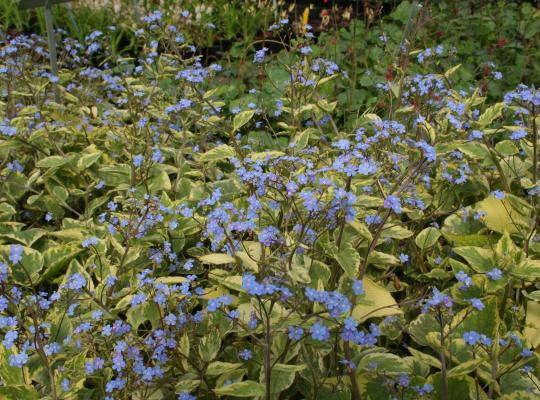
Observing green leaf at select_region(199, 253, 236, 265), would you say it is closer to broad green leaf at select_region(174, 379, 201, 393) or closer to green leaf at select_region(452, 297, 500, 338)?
broad green leaf at select_region(174, 379, 201, 393)

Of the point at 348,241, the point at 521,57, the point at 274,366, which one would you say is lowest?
the point at 521,57

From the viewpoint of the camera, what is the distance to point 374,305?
72.4 inches

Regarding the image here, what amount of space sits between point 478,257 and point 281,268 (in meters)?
0.88

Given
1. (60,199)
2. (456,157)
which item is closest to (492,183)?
(456,157)

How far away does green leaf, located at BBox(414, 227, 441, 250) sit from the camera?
2273mm

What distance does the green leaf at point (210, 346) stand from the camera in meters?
1.75

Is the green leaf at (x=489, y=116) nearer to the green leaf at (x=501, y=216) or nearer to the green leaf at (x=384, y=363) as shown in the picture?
the green leaf at (x=501, y=216)

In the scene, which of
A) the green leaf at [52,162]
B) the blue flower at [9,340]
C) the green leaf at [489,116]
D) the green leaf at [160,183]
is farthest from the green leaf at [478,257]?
the green leaf at [52,162]

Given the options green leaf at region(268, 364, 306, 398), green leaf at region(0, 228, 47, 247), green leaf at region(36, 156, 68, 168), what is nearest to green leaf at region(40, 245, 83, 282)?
green leaf at region(0, 228, 47, 247)

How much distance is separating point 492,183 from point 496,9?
304 centimetres

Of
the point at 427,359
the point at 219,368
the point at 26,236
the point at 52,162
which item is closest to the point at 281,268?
the point at 219,368

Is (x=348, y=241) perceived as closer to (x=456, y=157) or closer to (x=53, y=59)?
(x=456, y=157)

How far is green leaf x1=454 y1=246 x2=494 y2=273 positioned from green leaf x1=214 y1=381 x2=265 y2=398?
0.89 m

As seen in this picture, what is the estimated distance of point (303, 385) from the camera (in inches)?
70.3
